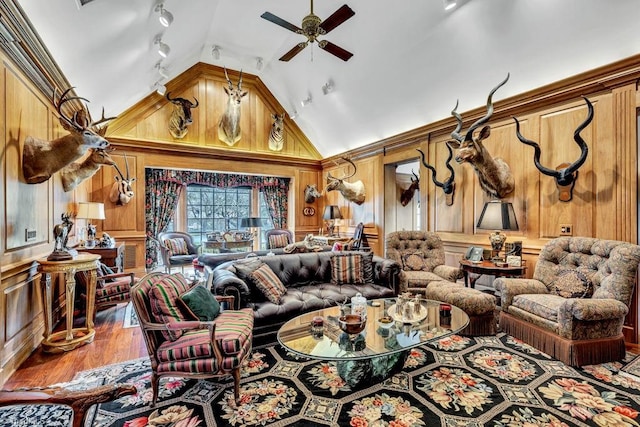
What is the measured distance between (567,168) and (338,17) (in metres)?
3.03

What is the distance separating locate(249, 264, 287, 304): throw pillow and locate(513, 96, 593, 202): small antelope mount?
337 centimetres

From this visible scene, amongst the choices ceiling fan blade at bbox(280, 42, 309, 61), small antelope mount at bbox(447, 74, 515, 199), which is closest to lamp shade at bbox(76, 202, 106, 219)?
ceiling fan blade at bbox(280, 42, 309, 61)

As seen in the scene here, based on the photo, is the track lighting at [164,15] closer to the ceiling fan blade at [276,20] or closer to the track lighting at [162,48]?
the track lighting at [162,48]

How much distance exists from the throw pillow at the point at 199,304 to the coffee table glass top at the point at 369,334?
2.07ft

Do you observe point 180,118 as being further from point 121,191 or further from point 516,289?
point 516,289

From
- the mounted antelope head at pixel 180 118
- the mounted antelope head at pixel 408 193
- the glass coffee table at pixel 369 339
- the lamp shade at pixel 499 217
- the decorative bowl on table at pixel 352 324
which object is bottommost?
the glass coffee table at pixel 369 339

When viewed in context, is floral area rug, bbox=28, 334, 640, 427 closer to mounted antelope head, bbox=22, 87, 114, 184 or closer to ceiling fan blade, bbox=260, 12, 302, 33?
mounted antelope head, bbox=22, 87, 114, 184

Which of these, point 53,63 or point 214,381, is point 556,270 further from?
point 53,63

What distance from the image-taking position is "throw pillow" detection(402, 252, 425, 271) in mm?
4445

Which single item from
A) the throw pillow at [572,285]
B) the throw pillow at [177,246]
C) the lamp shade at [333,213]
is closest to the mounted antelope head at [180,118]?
the throw pillow at [177,246]

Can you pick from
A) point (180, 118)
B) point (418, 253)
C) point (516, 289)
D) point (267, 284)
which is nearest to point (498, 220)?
point (516, 289)

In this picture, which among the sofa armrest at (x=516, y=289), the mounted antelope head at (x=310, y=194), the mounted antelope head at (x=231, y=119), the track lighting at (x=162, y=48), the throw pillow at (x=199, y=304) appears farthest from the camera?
the mounted antelope head at (x=310, y=194)

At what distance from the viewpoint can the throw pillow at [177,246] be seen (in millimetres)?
5980

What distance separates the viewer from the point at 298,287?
151 inches
